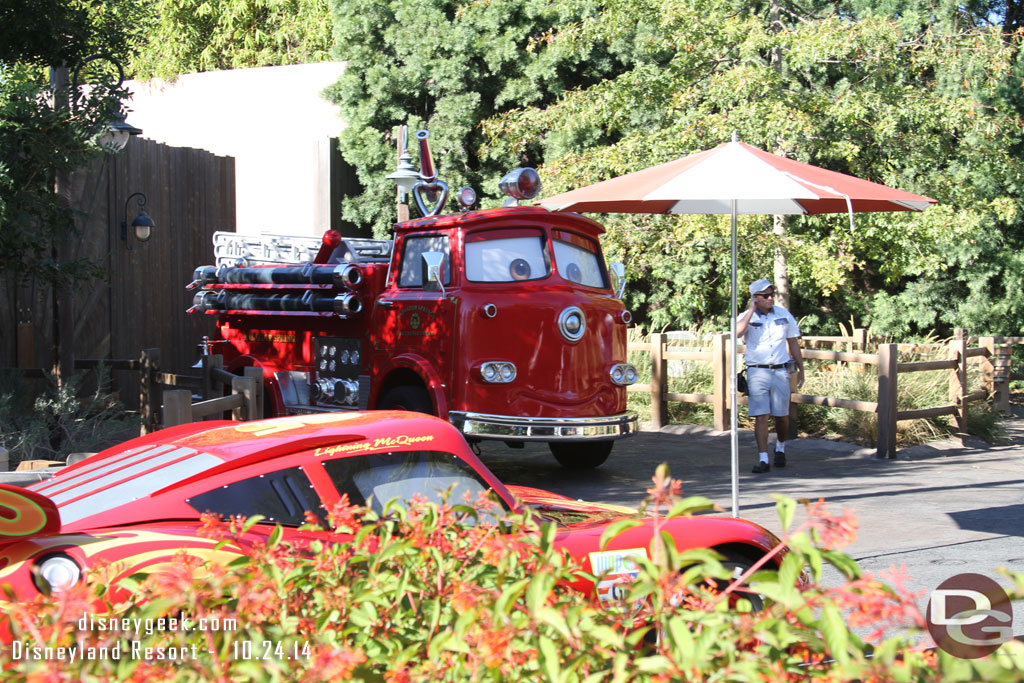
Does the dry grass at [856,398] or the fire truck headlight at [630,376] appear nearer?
the fire truck headlight at [630,376]

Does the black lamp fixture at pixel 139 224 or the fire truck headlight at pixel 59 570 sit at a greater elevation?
the black lamp fixture at pixel 139 224

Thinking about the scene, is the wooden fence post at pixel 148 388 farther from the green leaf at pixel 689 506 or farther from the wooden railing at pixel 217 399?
the green leaf at pixel 689 506

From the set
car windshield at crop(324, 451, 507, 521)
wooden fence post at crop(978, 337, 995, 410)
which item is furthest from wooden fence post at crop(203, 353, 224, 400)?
wooden fence post at crop(978, 337, 995, 410)

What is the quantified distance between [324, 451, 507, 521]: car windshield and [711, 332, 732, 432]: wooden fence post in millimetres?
8405

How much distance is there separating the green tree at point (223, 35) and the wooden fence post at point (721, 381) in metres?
20.5

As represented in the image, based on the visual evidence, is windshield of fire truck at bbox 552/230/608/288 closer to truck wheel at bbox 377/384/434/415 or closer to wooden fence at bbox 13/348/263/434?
truck wheel at bbox 377/384/434/415

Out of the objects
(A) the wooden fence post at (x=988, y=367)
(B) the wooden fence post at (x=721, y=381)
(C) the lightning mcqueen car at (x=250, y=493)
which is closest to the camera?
(C) the lightning mcqueen car at (x=250, y=493)

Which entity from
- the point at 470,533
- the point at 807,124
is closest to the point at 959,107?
the point at 807,124

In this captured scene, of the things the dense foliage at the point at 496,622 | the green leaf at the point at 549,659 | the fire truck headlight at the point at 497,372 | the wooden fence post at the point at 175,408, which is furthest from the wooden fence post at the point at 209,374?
the green leaf at the point at 549,659

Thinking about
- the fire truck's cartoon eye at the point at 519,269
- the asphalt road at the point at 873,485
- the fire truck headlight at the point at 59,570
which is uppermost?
the fire truck's cartoon eye at the point at 519,269

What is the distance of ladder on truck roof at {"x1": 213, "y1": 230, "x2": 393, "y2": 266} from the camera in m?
12.3

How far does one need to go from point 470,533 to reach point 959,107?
12.1 meters

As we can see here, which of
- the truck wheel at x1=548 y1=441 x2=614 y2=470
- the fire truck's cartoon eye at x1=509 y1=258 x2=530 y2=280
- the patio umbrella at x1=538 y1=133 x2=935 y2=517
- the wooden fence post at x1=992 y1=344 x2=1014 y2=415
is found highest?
the patio umbrella at x1=538 y1=133 x2=935 y2=517

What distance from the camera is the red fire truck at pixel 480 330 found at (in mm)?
8875
